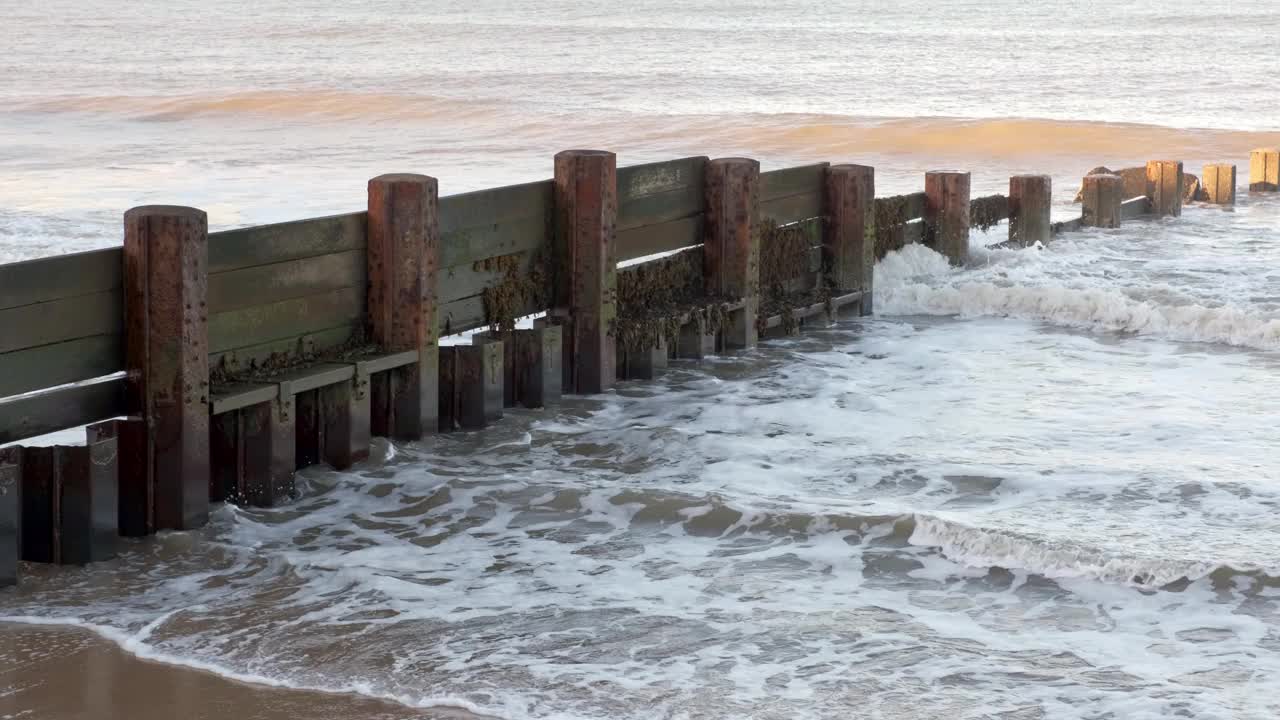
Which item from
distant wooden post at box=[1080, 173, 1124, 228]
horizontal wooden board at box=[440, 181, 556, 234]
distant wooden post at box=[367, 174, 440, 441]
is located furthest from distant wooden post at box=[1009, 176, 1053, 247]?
distant wooden post at box=[367, 174, 440, 441]

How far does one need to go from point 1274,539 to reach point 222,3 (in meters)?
113

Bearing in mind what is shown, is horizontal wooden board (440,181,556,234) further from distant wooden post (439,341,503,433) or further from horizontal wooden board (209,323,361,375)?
horizontal wooden board (209,323,361,375)

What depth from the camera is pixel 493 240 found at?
29.6ft

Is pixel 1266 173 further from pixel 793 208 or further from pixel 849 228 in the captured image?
pixel 793 208

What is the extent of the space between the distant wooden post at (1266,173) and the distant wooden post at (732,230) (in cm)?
1293

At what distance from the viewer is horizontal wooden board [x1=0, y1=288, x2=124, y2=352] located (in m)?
6.38

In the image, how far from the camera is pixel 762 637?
5.95 meters

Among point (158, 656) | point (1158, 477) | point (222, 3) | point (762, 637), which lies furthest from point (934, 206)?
point (222, 3)

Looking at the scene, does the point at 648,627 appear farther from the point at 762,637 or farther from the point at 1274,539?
the point at 1274,539

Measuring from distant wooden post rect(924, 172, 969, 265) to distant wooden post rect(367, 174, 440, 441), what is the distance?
6.25 m

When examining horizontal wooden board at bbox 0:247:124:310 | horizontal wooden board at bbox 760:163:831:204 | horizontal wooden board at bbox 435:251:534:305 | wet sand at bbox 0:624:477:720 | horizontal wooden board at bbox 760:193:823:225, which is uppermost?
horizontal wooden board at bbox 760:163:831:204

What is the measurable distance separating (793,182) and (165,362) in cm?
A: 595

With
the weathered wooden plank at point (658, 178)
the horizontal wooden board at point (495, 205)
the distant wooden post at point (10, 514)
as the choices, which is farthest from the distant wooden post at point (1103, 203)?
the distant wooden post at point (10, 514)

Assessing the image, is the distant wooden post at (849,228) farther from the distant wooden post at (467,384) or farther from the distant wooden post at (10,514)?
the distant wooden post at (10,514)
